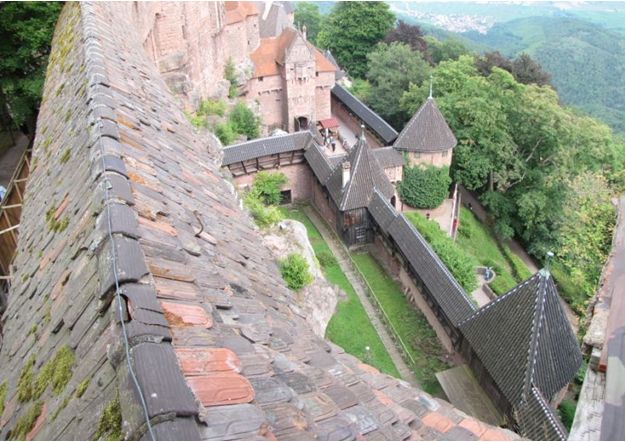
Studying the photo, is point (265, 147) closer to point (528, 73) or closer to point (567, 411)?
point (567, 411)

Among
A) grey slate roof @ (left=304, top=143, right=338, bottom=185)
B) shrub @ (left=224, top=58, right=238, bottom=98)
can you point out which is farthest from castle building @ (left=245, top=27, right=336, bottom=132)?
grey slate roof @ (left=304, top=143, right=338, bottom=185)

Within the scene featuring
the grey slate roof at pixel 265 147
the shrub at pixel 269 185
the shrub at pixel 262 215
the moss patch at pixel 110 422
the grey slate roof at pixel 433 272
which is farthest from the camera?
the shrub at pixel 269 185

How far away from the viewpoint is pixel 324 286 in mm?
18672

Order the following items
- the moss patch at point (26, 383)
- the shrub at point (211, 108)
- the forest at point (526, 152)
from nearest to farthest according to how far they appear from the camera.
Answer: the moss patch at point (26, 383), the forest at point (526, 152), the shrub at point (211, 108)

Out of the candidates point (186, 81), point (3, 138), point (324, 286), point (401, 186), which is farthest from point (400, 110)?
point (3, 138)

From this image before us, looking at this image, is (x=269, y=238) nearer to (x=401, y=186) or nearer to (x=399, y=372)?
(x=399, y=372)

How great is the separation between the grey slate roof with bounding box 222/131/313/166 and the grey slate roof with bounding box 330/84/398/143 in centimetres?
813

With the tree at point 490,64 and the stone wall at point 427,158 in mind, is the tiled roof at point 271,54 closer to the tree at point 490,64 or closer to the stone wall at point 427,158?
the stone wall at point 427,158

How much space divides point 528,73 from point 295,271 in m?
37.1

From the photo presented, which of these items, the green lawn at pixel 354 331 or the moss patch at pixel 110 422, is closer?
the moss patch at pixel 110 422

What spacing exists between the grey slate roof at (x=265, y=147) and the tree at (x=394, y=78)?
44.7 ft

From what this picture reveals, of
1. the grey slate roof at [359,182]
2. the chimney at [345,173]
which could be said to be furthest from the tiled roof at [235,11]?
the chimney at [345,173]

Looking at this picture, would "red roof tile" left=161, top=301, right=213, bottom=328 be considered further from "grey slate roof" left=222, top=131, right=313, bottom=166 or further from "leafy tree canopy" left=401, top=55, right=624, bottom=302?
"leafy tree canopy" left=401, top=55, right=624, bottom=302

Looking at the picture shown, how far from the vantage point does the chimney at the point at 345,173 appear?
24.5m
